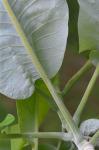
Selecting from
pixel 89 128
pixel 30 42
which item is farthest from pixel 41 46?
pixel 89 128

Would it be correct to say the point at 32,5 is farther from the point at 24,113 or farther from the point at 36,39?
the point at 24,113

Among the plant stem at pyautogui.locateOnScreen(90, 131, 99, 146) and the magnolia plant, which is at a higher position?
the magnolia plant

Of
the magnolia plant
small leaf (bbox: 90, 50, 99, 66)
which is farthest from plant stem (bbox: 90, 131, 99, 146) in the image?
small leaf (bbox: 90, 50, 99, 66)

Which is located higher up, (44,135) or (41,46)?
(41,46)

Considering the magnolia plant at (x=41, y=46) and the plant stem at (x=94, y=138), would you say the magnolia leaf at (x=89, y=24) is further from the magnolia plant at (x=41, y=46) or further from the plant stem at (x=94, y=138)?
the plant stem at (x=94, y=138)

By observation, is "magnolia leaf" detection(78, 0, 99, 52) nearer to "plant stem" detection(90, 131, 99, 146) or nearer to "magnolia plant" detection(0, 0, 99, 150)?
"magnolia plant" detection(0, 0, 99, 150)

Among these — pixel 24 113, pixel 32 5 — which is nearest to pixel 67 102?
pixel 24 113

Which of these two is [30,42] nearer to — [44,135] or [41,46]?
[41,46]
